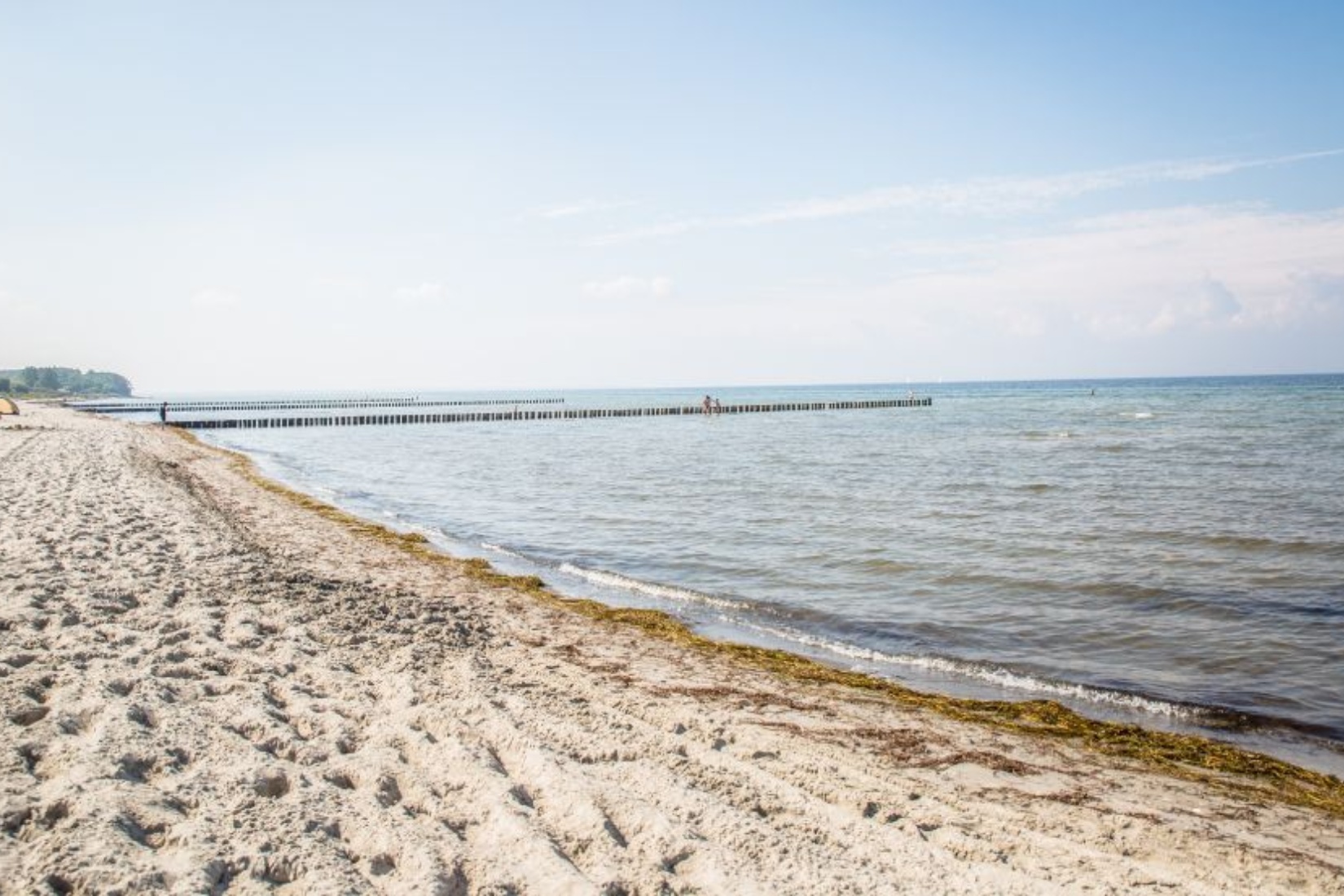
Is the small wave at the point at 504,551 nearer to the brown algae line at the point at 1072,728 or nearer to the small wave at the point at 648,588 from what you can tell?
the small wave at the point at 648,588

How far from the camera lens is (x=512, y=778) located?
500 centimetres

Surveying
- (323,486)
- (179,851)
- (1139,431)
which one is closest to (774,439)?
(1139,431)

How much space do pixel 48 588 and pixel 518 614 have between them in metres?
4.99

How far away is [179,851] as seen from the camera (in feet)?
12.2

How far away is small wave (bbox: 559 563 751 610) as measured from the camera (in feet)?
38.8

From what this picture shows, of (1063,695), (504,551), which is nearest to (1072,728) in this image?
(1063,695)

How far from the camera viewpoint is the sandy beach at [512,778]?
12.8ft

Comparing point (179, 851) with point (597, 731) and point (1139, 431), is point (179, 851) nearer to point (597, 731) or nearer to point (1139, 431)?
point (597, 731)

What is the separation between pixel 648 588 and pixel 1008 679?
5686 millimetres

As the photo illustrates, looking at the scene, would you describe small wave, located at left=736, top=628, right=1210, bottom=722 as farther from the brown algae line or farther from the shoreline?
the brown algae line

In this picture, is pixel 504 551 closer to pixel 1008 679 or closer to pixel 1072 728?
pixel 1008 679

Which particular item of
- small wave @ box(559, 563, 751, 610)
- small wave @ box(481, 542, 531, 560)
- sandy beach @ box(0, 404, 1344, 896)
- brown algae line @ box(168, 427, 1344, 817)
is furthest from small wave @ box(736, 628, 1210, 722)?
small wave @ box(481, 542, 531, 560)

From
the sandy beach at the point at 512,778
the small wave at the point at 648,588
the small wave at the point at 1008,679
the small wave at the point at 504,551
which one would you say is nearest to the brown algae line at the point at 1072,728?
the sandy beach at the point at 512,778

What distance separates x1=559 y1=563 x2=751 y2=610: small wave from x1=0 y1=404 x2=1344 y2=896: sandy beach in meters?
2.73
